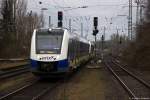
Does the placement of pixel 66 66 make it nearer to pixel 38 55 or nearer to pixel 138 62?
pixel 38 55

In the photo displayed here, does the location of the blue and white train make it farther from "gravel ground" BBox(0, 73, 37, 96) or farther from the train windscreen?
"gravel ground" BBox(0, 73, 37, 96)

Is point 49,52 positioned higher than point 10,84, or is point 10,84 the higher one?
point 49,52

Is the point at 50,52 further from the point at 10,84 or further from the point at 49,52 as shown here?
the point at 10,84

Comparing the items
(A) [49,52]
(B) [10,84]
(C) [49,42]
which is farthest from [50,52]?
(B) [10,84]

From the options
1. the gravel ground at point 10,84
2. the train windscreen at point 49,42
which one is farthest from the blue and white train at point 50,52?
the gravel ground at point 10,84

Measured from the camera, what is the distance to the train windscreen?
27.0 m

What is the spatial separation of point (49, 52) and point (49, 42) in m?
0.95

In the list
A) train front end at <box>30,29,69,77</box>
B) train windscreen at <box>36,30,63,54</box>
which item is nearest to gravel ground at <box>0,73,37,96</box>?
train front end at <box>30,29,69,77</box>

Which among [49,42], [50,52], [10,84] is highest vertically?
[49,42]

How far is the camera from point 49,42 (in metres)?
27.6

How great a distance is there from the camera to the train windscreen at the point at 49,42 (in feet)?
88.6

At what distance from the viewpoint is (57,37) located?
91.1 feet

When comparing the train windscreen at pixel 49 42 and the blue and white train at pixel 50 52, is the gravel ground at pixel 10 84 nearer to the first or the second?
the blue and white train at pixel 50 52

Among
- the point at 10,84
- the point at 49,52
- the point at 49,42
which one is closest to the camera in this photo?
the point at 10,84
